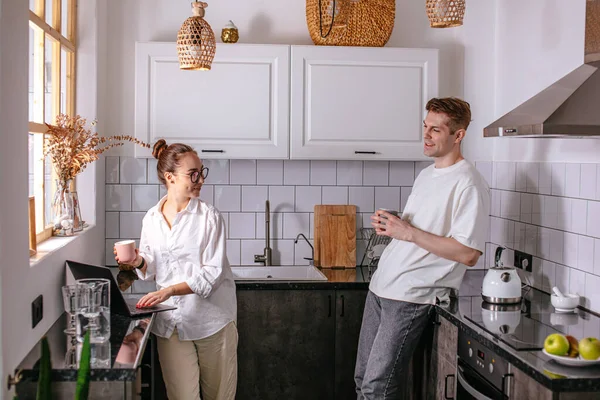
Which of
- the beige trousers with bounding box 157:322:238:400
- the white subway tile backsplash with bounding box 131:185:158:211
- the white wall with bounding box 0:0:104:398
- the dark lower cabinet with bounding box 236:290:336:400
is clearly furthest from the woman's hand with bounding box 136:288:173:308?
the white subway tile backsplash with bounding box 131:185:158:211

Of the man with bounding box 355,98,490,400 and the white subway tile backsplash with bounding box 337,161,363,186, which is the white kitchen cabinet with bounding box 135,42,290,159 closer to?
the white subway tile backsplash with bounding box 337,161,363,186

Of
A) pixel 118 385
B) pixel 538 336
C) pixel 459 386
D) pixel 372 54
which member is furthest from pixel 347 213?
pixel 118 385

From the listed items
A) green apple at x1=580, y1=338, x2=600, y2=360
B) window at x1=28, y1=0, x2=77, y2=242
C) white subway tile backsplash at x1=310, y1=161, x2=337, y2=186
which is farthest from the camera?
white subway tile backsplash at x1=310, y1=161, x2=337, y2=186

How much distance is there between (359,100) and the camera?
4035 mm

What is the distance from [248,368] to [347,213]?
1060mm

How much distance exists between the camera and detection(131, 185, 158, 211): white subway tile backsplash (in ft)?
14.1

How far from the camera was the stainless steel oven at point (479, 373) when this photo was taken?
275cm

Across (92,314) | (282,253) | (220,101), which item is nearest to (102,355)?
(92,314)

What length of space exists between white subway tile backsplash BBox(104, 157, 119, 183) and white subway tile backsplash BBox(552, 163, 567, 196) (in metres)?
2.34

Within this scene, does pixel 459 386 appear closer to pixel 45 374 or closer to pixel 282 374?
pixel 282 374

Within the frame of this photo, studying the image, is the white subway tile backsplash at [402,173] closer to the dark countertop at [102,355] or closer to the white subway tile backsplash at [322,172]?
the white subway tile backsplash at [322,172]

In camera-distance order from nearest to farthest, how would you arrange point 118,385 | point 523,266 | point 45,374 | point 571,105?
1. point 45,374
2. point 118,385
3. point 571,105
4. point 523,266

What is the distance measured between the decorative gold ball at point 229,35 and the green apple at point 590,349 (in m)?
2.47

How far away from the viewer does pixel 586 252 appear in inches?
128
